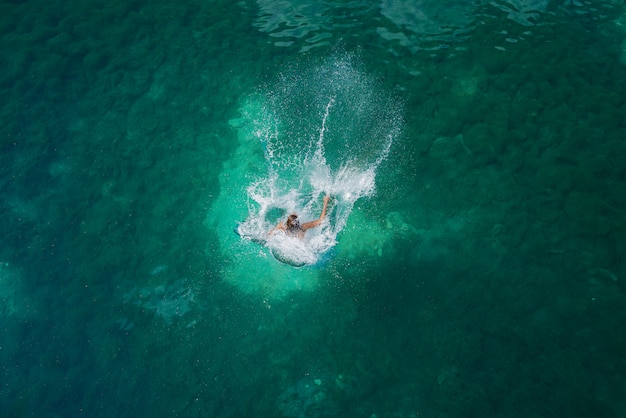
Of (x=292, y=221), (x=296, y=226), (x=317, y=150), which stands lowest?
(x=296, y=226)

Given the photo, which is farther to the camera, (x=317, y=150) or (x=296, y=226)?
(x=317, y=150)

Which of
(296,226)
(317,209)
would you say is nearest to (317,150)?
(317,209)

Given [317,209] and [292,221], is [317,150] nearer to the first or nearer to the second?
[317,209]

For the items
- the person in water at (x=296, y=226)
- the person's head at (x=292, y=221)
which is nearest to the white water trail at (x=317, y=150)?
the person in water at (x=296, y=226)

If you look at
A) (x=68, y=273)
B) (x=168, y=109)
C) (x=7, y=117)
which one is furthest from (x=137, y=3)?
(x=68, y=273)

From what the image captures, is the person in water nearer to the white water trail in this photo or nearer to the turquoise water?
the white water trail

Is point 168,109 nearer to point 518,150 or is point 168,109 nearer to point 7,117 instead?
point 7,117

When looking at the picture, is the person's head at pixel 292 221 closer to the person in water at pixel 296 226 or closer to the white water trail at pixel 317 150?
the person in water at pixel 296 226

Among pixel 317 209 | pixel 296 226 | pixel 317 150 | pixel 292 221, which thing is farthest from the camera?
pixel 317 150
